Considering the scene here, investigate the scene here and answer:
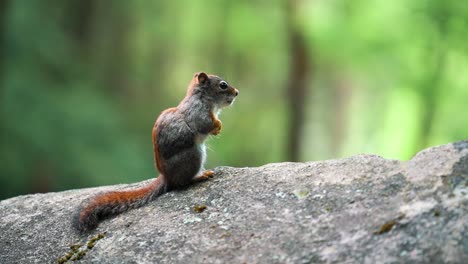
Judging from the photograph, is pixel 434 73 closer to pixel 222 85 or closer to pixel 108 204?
pixel 222 85

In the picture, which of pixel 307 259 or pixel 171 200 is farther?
pixel 171 200

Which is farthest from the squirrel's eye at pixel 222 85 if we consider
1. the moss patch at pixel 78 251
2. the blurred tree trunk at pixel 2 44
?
the blurred tree trunk at pixel 2 44

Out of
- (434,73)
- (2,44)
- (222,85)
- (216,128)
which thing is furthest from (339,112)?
(216,128)

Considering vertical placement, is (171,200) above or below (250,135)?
above

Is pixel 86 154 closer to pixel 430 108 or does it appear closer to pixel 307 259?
pixel 430 108

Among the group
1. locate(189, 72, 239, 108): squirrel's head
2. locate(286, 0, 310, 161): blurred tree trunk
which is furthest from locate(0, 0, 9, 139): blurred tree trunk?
locate(189, 72, 239, 108): squirrel's head

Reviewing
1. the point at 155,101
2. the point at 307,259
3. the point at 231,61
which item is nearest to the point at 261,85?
the point at 231,61

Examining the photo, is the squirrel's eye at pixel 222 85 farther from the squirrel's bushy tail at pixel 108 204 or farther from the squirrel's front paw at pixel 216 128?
the squirrel's bushy tail at pixel 108 204
